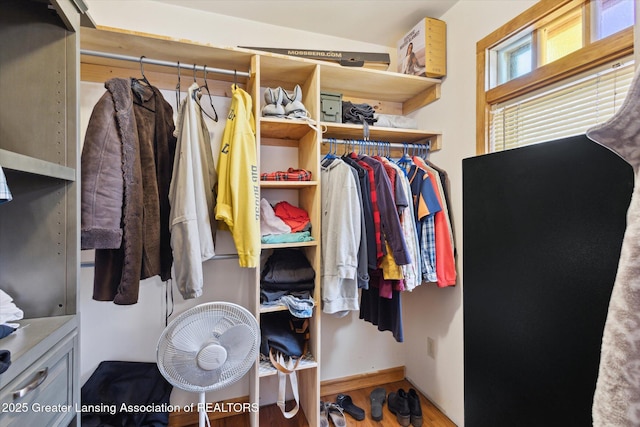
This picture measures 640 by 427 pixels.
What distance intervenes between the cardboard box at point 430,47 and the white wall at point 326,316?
4 cm

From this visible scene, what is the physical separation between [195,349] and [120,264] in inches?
18.4

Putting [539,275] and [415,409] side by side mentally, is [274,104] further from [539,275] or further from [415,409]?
[415,409]

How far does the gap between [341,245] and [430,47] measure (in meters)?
1.34

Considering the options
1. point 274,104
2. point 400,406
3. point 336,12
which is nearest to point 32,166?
point 274,104

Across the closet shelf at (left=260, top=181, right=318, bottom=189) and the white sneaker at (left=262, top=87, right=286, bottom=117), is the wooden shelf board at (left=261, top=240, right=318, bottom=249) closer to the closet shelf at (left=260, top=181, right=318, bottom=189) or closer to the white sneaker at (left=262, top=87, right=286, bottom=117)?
the closet shelf at (left=260, top=181, right=318, bottom=189)

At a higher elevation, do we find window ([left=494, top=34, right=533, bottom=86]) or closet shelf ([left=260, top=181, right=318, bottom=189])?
window ([left=494, top=34, right=533, bottom=86])

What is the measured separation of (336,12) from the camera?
Result: 1755 mm

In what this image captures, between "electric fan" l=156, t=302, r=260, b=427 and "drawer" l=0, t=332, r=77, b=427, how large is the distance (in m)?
0.27

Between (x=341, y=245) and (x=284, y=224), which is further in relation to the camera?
(x=284, y=224)

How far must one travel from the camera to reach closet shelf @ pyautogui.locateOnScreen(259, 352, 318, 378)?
1.50 m

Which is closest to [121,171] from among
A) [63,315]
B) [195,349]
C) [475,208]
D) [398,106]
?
[63,315]

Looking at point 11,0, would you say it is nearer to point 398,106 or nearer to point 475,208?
point 475,208

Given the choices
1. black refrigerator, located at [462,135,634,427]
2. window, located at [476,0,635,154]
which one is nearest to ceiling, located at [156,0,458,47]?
window, located at [476,0,635,154]

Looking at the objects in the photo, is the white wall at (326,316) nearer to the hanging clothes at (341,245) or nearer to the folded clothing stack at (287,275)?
the folded clothing stack at (287,275)
